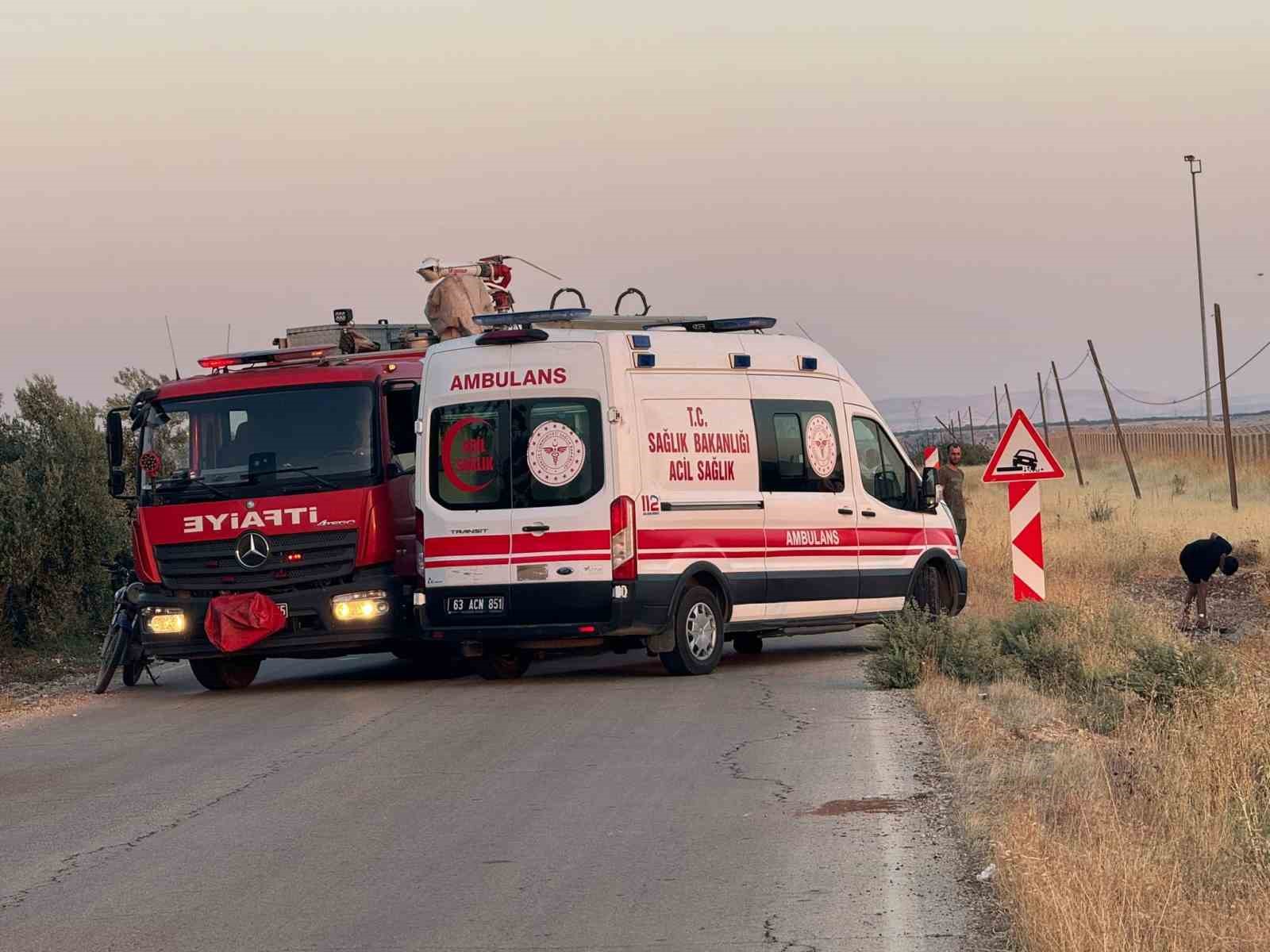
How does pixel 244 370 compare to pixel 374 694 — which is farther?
pixel 244 370

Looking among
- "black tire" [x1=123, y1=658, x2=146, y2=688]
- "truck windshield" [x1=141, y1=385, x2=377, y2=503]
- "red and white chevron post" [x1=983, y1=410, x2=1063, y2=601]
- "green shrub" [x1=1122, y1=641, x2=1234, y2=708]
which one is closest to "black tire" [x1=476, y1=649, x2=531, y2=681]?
"truck windshield" [x1=141, y1=385, x2=377, y2=503]

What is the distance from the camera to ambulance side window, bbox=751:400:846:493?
16.1m

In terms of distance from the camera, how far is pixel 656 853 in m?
7.99

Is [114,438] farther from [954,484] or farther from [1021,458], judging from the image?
[954,484]

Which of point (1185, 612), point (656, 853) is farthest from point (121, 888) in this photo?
point (1185, 612)

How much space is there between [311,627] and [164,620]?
134 centimetres

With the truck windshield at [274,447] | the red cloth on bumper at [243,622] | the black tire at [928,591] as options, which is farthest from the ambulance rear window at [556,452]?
the black tire at [928,591]

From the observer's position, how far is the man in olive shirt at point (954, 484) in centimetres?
2480

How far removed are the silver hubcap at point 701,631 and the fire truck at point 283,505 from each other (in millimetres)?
2437

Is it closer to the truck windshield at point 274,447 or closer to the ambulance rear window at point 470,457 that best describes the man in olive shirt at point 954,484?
the ambulance rear window at point 470,457

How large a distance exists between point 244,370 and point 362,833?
8424 mm

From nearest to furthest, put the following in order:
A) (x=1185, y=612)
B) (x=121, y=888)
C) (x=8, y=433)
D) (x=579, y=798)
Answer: (x=121, y=888) < (x=579, y=798) < (x=1185, y=612) < (x=8, y=433)

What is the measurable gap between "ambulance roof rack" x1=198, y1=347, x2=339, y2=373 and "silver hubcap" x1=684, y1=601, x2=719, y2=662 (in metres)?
4.19

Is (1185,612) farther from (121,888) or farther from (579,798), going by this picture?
(121,888)
